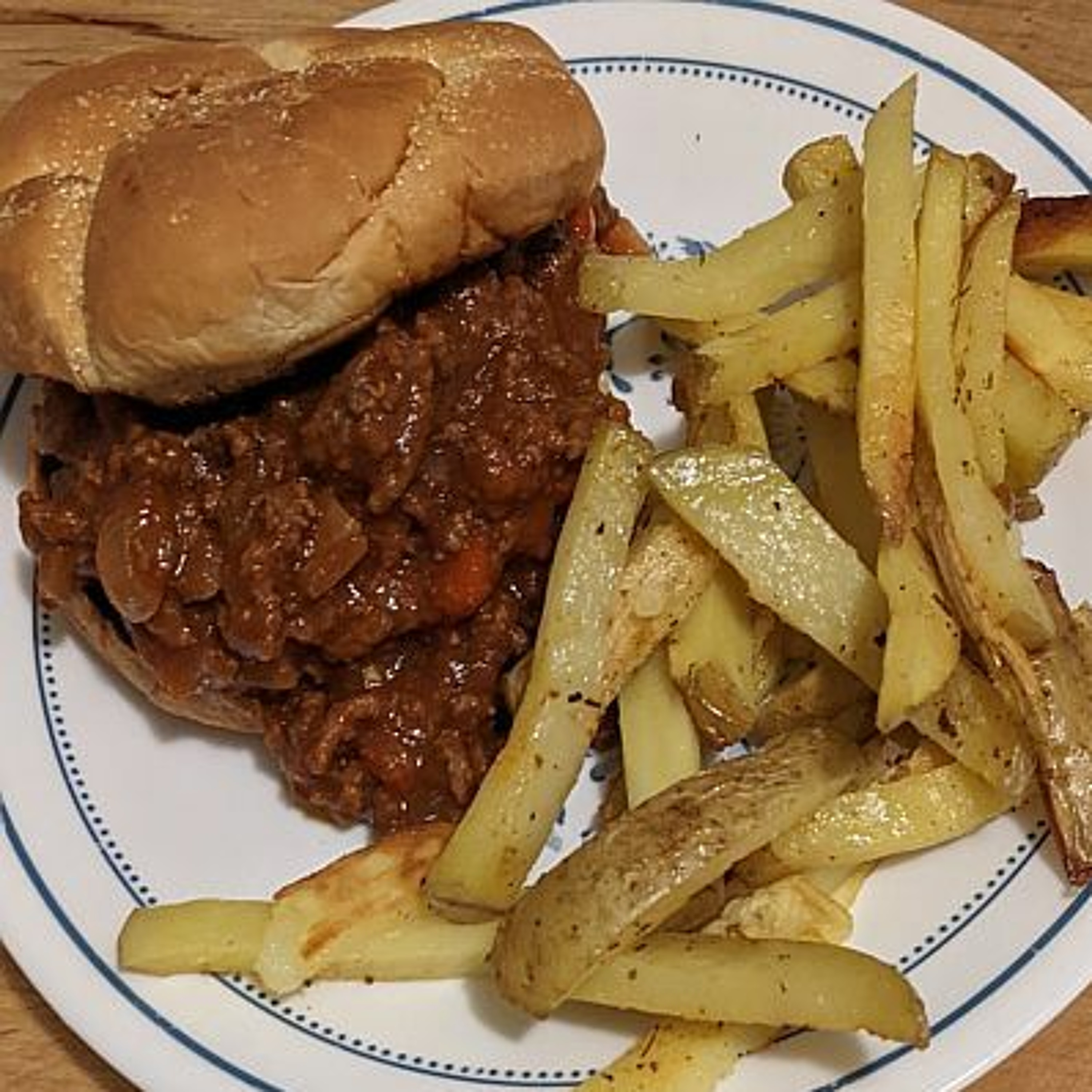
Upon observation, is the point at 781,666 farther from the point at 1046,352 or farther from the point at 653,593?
the point at 1046,352

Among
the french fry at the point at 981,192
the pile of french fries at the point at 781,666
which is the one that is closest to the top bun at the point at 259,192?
the pile of french fries at the point at 781,666

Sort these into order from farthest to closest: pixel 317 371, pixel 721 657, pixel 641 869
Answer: pixel 317 371 → pixel 721 657 → pixel 641 869

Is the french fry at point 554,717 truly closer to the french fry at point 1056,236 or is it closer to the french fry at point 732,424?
the french fry at point 732,424

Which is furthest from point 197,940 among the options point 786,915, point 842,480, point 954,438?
point 954,438

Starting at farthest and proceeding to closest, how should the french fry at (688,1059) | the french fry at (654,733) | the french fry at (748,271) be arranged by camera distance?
the french fry at (748,271) → the french fry at (654,733) → the french fry at (688,1059)

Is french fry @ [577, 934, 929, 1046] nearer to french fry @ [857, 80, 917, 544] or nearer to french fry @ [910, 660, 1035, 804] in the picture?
french fry @ [910, 660, 1035, 804]

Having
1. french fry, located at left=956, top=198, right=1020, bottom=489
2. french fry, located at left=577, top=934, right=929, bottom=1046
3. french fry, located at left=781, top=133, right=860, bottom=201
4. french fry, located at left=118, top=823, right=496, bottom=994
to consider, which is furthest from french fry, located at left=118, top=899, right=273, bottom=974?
french fry, located at left=781, top=133, right=860, bottom=201
